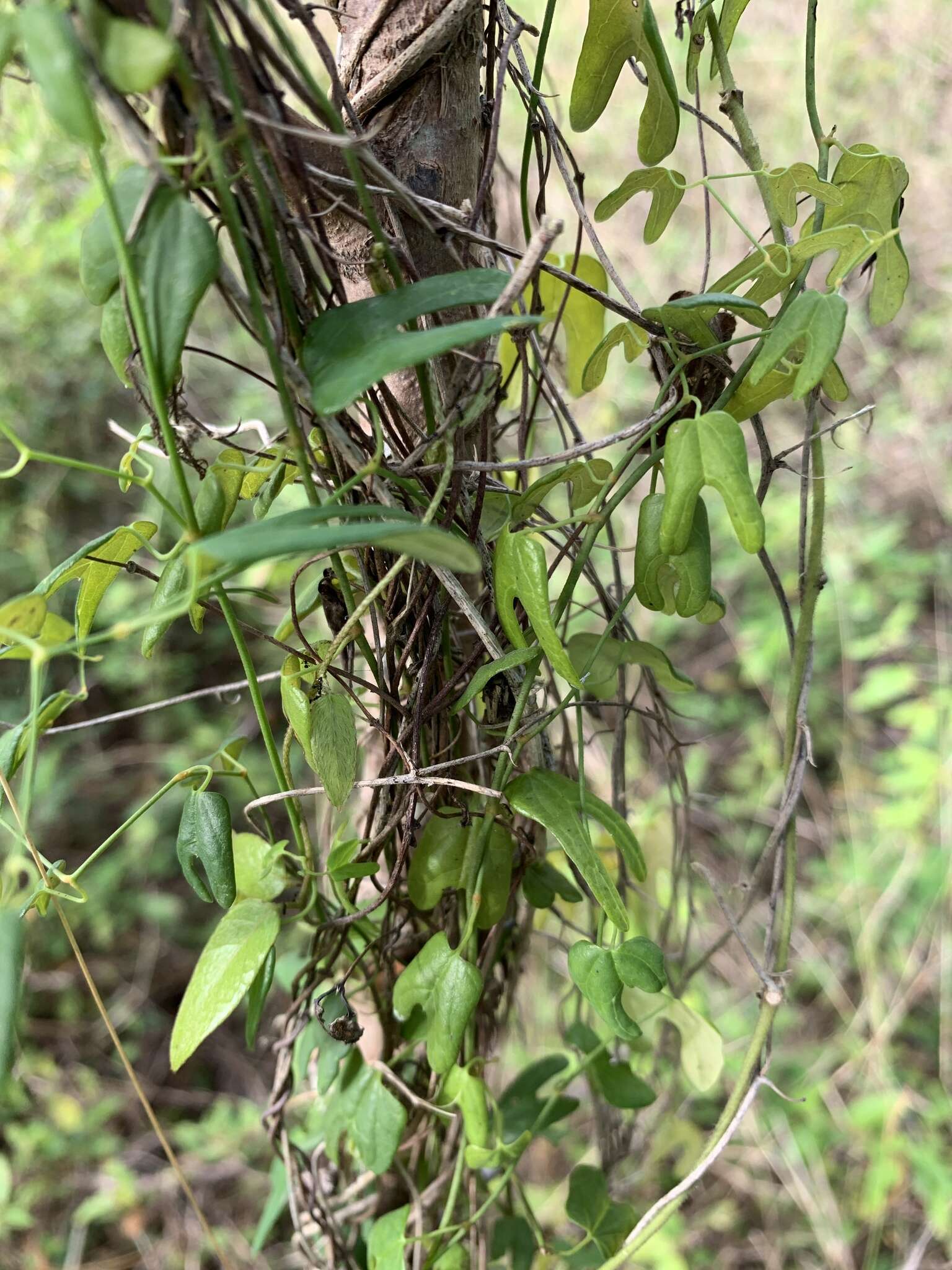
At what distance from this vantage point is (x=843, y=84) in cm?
222

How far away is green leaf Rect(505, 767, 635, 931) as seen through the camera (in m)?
0.35

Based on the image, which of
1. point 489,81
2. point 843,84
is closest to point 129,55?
point 489,81

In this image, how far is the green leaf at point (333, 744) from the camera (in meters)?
0.35

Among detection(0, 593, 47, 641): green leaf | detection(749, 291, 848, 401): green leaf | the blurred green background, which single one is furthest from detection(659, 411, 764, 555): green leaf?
the blurred green background

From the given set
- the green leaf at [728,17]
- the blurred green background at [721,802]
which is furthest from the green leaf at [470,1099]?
the green leaf at [728,17]

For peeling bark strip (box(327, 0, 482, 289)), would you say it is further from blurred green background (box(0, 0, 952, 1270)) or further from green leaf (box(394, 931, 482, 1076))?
blurred green background (box(0, 0, 952, 1270))

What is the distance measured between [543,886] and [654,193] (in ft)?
1.15

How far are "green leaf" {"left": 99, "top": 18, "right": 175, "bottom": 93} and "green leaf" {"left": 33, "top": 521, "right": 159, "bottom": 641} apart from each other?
18 cm

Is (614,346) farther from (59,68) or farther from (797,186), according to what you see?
(59,68)

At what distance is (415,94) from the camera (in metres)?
0.35

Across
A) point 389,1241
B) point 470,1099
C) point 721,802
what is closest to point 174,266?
point 470,1099

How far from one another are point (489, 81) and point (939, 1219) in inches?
47.7

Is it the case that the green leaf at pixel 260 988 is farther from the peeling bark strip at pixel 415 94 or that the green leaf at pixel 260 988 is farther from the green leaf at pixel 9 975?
the peeling bark strip at pixel 415 94

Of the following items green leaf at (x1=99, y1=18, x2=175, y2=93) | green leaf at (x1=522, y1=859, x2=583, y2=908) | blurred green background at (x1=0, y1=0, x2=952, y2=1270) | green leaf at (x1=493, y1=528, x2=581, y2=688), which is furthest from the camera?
blurred green background at (x1=0, y1=0, x2=952, y2=1270)
